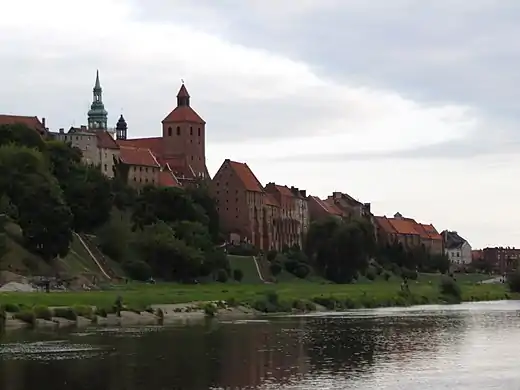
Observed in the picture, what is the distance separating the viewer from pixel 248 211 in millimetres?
151750

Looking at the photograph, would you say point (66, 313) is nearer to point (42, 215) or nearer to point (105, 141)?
point (42, 215)

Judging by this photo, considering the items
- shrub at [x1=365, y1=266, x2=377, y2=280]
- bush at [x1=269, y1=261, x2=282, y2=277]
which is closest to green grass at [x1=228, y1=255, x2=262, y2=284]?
bush at [x1=269, y1=261, x2=282, y2=277]

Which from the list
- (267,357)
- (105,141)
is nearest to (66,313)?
(267,357)

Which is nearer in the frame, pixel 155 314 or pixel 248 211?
pixel 155 314

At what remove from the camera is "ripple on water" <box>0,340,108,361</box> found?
4097 centimetres

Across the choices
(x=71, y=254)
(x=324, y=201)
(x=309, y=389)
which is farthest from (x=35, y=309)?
(x=324, y=201)

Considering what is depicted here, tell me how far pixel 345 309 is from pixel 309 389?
5485cm

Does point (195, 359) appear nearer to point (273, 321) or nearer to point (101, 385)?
point (101, 385)

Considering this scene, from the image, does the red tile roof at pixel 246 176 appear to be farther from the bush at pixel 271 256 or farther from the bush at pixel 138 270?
the bush at pixel 138 270

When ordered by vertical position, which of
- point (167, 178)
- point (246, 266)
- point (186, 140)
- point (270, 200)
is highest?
point (186, 140)

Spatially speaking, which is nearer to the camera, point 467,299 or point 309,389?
point 309,389

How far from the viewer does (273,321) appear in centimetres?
6650

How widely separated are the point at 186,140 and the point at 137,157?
66.3 ft

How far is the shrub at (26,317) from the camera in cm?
5716
